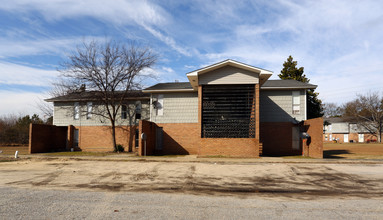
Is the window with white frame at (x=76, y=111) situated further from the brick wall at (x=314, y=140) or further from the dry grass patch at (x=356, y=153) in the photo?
the dry grass patch at (x=356, y=153)

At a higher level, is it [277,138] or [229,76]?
[229,76]

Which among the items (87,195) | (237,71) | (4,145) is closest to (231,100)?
(237,71)

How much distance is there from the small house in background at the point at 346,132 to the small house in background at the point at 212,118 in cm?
4385

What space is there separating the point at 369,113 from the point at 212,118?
166ft

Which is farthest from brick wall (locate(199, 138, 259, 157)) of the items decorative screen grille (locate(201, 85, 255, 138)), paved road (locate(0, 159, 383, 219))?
paved road (locate(0, 159, 383, 219))

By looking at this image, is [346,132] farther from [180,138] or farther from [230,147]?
[230,147]

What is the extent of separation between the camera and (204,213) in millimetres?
5859

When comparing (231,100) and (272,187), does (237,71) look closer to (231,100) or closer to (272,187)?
(231,100)

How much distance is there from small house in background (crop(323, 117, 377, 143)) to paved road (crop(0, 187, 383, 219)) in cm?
6017

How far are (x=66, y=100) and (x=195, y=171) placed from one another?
2057 cm

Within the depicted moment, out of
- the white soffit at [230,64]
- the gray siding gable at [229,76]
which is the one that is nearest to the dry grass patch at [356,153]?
the white soffit at [230,64]

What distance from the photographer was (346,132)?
6344cm

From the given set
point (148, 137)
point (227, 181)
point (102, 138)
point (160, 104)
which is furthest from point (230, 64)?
point (102, 138)

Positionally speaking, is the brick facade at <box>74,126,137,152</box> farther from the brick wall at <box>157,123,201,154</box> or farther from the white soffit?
the white soffit
